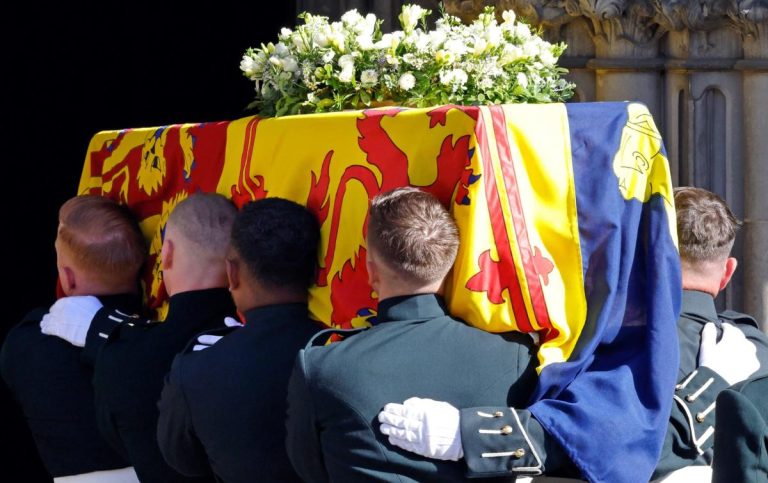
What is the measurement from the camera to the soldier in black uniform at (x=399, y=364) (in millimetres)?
2398

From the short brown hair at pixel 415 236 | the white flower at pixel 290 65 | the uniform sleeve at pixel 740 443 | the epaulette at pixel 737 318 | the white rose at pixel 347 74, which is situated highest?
the white flower at pixel 290 65

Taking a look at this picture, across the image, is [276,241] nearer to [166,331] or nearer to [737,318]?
[166,331]

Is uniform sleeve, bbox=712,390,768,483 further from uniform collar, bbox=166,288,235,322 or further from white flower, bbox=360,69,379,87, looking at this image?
uniform collar, bbox=166,288,235,322

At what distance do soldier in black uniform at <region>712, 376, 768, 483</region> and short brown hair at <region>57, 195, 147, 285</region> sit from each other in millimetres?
1913

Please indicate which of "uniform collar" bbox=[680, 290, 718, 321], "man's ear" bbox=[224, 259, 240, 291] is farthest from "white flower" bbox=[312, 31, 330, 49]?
"uniform collar" bbox=[680, 290, 718, 321]

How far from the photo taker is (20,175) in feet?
17.2

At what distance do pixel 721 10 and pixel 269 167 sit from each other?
204 cm

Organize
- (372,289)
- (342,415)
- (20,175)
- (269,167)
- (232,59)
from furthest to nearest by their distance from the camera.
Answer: (232,59), (20,175), (269,167), (372,289), (342,415)

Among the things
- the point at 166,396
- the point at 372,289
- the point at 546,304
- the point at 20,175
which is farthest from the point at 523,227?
the point at 20,175

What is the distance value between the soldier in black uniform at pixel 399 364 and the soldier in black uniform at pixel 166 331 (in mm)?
636

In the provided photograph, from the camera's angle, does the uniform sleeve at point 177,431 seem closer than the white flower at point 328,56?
Yes

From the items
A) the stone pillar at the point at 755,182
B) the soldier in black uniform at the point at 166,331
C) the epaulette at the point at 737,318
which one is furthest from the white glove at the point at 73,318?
the stone pillar at the point at 755,182

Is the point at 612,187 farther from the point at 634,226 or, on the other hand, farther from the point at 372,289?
the point at 372,289

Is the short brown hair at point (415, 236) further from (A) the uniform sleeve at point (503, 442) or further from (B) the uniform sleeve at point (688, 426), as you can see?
(B) the uniform sleeve at point (688, 426)
